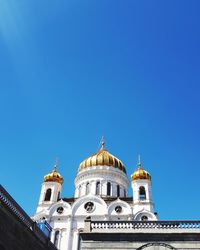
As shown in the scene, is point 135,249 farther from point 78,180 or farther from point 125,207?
point 78,180

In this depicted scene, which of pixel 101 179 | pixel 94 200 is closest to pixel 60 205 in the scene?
pixel 94 200

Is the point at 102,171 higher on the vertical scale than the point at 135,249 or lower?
higher

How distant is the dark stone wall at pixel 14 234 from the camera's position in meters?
11.6

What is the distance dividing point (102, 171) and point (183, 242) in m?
24.8

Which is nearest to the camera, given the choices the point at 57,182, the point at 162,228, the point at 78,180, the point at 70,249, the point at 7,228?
the point at 7,228

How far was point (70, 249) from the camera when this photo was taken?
28469 mm

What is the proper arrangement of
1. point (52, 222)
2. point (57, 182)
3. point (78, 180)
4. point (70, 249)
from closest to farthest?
1. point (70, 249)
2. point (52, 222)
3. point (57, 182)
4. point (78, 180)

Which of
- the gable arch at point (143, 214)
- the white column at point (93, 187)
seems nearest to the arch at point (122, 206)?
the gable arch at point (143, 214)

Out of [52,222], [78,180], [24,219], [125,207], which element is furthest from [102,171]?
[24,219]

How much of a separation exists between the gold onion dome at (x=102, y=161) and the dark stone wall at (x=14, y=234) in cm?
2305

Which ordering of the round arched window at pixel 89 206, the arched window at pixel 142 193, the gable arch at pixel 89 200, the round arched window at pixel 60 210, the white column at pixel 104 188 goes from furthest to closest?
the white column at pixel 104 188 < the arched window at pixel 142 193 < the round arched window at pixel 60 210 < the round arched window at pixel 89 206 < the gable arch at pixel 89 200

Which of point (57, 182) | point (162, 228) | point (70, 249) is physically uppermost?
point (57, 182)

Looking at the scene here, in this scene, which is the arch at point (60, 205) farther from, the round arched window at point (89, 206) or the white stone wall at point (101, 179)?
the white stone wall at point (101, 179)

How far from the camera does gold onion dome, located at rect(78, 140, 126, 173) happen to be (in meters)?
37.8
